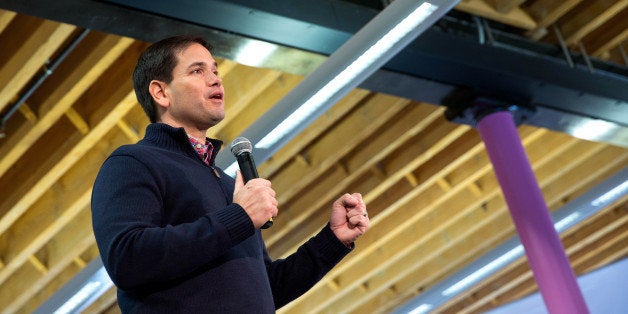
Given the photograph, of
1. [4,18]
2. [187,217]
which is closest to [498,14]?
[4,18]

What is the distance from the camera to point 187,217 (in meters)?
1.90

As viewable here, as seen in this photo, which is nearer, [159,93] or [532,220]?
[159,93]

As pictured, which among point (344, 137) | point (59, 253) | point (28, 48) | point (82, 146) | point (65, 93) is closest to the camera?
point (28, 48)

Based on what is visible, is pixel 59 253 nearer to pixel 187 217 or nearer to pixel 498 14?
pixel 498 14

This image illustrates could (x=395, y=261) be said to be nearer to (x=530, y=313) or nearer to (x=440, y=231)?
(x=440, y=231)

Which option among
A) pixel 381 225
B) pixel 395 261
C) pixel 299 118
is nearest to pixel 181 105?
pixel 299 118

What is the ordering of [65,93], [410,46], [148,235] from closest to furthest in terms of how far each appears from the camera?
[148,235], [410,46], [65,93]

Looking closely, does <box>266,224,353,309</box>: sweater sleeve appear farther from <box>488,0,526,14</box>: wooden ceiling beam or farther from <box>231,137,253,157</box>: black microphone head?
<box>488,0,526,14</box>: wooden ceiling beam

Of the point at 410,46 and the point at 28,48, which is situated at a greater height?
the point at 28,48

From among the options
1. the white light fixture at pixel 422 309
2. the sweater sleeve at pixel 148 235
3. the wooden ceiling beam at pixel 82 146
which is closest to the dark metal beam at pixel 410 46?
the wooden ceiling beam at pixel 82 146

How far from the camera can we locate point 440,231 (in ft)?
28.0

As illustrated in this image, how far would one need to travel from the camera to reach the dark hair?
6.94ft

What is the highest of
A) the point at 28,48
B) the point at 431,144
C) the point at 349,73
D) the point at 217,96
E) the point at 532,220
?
the point at 28,48

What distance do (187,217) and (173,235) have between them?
167mm
